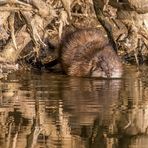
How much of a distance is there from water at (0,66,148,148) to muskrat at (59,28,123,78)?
424 mm

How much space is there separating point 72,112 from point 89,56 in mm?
3889

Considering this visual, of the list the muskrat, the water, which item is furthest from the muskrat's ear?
the water

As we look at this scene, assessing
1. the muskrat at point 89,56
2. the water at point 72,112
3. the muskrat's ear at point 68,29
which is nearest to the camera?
the water at point 72,112

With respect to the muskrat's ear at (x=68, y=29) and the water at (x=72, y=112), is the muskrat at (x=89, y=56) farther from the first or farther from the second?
the muskrat's ear at (x=68, y=29)

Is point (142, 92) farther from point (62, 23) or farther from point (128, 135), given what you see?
point (62, 23)

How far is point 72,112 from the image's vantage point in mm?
8562

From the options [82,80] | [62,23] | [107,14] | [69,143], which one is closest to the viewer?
[69,143]

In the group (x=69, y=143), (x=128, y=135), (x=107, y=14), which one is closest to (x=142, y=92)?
(x=128, y=135)

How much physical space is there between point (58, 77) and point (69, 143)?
4927 mm

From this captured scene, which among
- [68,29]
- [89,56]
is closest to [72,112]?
[89,56]

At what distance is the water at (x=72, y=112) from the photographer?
23.7ft

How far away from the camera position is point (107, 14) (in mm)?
14938

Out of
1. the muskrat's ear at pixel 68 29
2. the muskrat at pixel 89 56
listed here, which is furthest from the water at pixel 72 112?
the muskrat's ear at pixel 68 29

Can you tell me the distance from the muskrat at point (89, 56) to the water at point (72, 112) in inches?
16.7
